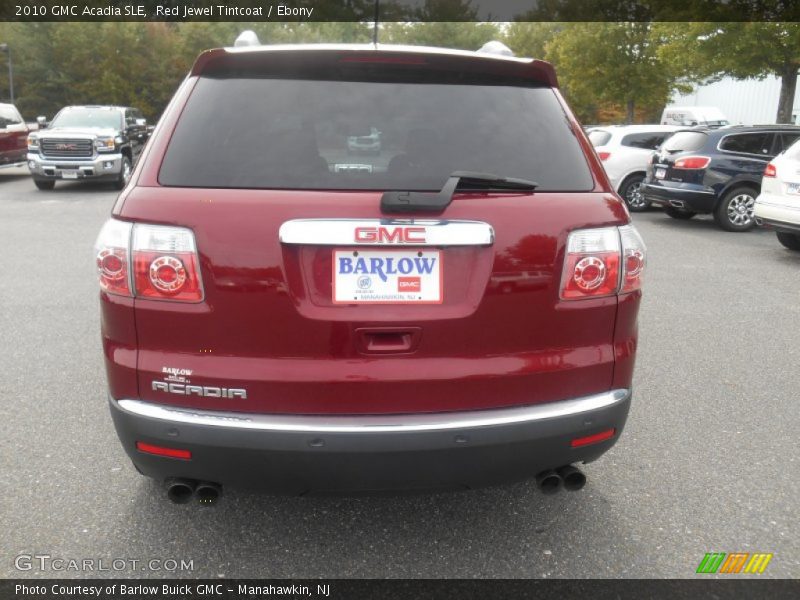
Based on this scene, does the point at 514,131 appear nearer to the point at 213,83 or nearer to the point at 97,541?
the point at 213,83

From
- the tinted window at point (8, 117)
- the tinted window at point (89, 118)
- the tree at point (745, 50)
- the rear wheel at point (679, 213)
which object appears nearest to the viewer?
the rear wheel at point (679, 213)

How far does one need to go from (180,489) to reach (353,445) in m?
0.68

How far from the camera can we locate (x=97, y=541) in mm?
2781

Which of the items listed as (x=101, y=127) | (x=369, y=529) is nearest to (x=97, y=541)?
(x=369, y=529)

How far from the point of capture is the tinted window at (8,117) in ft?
61.4

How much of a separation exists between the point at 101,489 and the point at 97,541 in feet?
1.43

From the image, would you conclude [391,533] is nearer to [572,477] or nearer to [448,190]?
[572,477]

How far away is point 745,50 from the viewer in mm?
17953

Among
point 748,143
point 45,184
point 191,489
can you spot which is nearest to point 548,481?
point 191,489

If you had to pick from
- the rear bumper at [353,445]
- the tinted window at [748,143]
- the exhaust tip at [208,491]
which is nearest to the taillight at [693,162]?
the tinted window at [748,143]

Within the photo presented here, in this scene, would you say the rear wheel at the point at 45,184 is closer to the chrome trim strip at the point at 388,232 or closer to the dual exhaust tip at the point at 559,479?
the chrome trim strip at the point at 388,232

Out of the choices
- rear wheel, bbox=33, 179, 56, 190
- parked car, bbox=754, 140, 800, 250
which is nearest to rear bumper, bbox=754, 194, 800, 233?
parked car, bbox=754, 140, 800, 250

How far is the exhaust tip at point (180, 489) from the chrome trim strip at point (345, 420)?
0.30m

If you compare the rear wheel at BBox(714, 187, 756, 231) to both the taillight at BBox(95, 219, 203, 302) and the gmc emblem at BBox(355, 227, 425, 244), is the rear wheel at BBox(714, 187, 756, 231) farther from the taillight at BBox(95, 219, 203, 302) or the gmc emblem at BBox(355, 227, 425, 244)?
the taillight at BBox(95, 219, 203, 302)
